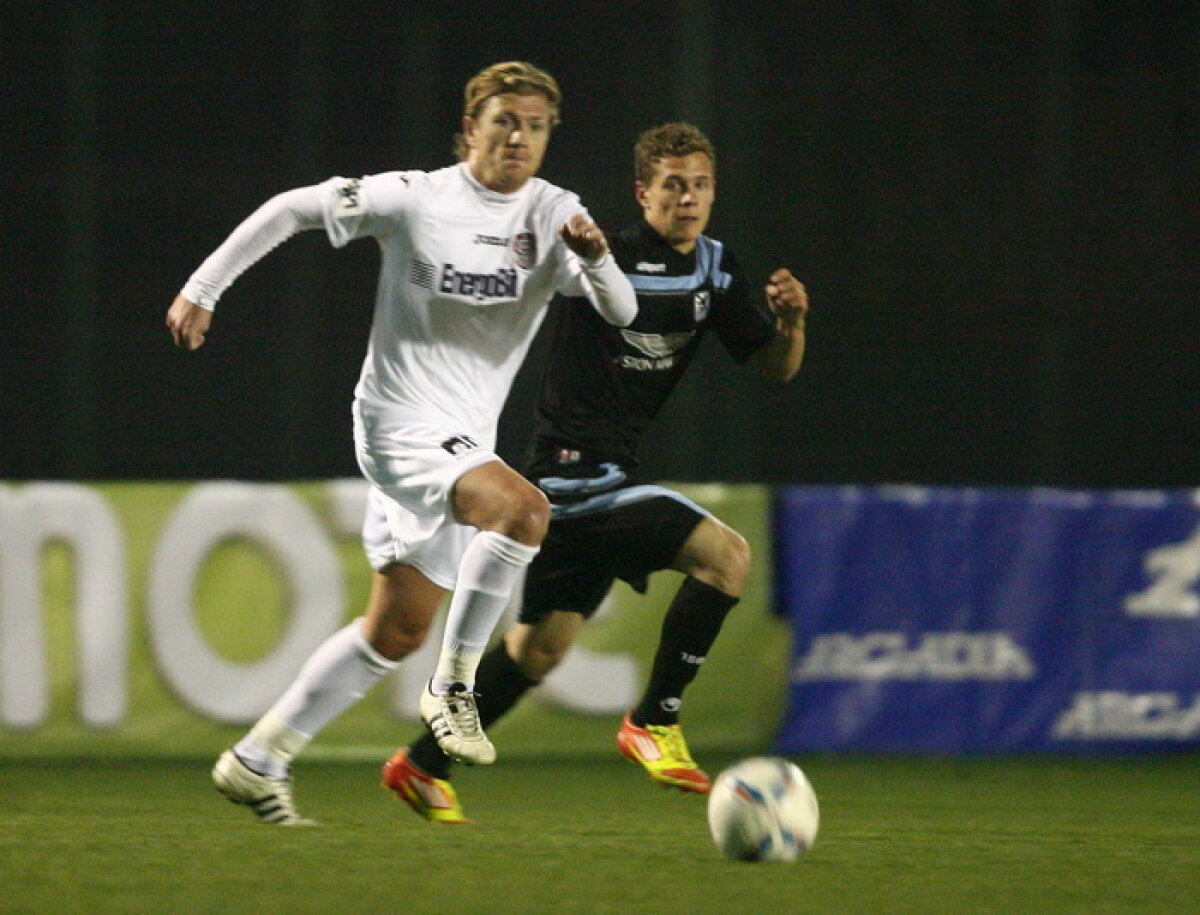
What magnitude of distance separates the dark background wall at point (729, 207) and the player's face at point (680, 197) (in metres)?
4.54

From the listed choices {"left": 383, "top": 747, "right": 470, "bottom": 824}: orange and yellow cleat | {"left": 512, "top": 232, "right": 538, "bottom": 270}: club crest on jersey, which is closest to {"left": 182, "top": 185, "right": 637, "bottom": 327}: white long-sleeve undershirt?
{"left": 512, "top": 232, "right": 538, "bottom": 270}: club crest on jersey

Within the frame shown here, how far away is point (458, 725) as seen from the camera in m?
4.68

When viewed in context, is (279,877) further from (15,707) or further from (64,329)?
(64,329)

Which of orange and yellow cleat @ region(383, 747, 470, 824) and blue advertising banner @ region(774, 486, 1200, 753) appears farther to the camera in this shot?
blue advertising banner @ region(774, 486, 1200, 753)

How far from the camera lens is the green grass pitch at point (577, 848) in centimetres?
399

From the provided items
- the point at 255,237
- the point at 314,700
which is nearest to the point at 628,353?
the point at 255,237

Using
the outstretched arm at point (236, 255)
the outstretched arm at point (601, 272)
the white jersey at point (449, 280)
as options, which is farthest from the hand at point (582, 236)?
the outstretched arm at point (236, 255)

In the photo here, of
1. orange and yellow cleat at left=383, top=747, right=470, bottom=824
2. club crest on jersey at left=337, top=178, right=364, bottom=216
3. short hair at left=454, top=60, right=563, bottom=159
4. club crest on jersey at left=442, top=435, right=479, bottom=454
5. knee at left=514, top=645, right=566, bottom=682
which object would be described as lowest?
orange and yellow cleat at left=383, top=747, right=470, bottom=824

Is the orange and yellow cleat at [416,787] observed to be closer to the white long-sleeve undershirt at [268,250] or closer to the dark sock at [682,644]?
the dark sock at [682,644]

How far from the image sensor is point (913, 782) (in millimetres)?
6883

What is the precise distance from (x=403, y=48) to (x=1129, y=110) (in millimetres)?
3830

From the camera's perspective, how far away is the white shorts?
4840 mm

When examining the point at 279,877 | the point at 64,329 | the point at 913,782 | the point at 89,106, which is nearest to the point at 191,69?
the point at 89,106

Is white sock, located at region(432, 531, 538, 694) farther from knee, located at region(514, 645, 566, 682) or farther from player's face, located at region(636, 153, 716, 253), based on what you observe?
player's face, located at region(636, 153, 716, 253)
